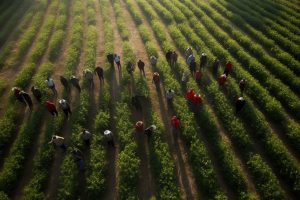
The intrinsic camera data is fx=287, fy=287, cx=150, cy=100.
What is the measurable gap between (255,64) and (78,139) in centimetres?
1060

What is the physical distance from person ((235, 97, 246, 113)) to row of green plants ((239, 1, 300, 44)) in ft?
28.0

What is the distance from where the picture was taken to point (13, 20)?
22.2 m

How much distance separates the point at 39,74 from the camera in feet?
53.4

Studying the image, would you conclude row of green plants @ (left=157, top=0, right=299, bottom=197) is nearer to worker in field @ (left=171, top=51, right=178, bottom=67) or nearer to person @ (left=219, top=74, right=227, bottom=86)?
person @ (left=219, top=74, right=227, bottom=86)

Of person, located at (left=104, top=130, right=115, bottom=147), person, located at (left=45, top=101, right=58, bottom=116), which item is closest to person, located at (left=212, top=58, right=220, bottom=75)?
person, located at (left=104, top=130, right=115, bottom=147)

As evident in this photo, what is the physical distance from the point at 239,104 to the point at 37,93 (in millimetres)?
9535

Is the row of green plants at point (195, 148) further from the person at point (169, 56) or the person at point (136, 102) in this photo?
the person at point (136, 102)

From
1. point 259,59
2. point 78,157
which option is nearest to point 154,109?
point 78,157

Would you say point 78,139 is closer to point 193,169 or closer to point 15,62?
Answer: point 193,169

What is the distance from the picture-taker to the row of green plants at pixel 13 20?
66.8ft

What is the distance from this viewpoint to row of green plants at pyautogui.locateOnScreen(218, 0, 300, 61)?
17672mm

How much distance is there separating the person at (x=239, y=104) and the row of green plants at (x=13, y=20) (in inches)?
632

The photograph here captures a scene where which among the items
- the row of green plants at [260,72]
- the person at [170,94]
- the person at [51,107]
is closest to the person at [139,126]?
the person at [170,94]

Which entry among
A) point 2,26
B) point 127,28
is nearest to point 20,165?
point 127,28
